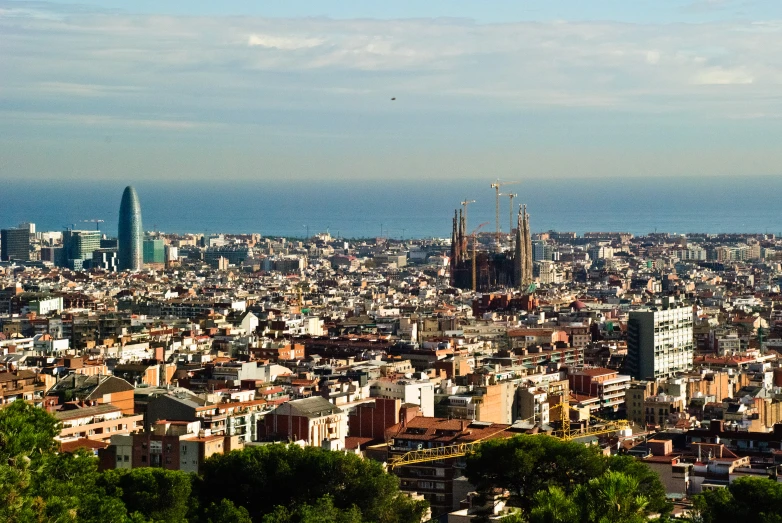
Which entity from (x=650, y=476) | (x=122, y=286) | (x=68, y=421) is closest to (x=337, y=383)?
(x=68, y=421)

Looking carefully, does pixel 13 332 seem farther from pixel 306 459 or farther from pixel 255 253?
pixel 255 253

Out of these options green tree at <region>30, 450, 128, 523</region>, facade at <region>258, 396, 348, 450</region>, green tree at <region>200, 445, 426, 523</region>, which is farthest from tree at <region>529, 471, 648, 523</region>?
facade at <region>258, 396, 348, 450</region>

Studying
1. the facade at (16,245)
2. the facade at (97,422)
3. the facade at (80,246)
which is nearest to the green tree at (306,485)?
the facade at (97,422)

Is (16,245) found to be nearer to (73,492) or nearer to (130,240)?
(130,240)

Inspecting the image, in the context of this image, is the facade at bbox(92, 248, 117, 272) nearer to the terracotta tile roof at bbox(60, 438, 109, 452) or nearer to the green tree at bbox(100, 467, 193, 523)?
the terracotta tile roof at bbox(60, 438, 109, 452)

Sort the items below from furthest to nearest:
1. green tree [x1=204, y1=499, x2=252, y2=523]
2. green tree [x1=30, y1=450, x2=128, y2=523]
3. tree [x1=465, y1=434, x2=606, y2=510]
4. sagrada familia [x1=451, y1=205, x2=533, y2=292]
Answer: sagrada familia [x1=451, y1=205, x2=533, y2=292], tree [x1=465, y1=434, x2=606, y2=510], green tree [x1=204, y1=499, x2=252, y2=523], green tree [x1=30, y1=450, x2=128, y2=523]
